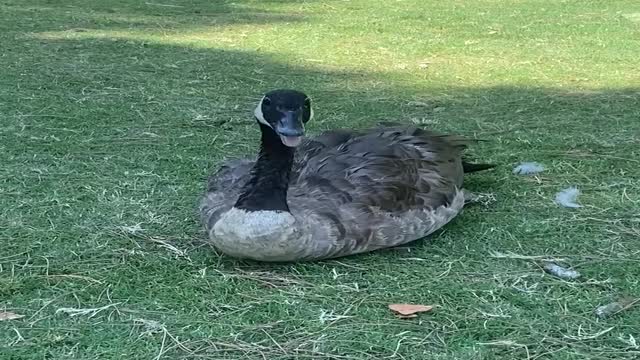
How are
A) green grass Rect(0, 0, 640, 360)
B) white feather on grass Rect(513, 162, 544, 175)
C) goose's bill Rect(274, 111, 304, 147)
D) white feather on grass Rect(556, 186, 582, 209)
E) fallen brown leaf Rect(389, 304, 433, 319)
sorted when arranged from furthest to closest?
1. white feather on grass Rect(513, 162, 544, 175)
2. white feather on grass Rect(556, 186, 582, 209)
3. goose's bill Rect(274, 111, 304, 147)
4. fallen brown leaf Rect(389, 304, 433, 319)
5. green grass Rect(0, 0, 640, 360)

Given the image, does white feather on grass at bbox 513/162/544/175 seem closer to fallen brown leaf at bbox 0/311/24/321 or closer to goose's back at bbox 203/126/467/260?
goose's back at bbox 203/126/467/260

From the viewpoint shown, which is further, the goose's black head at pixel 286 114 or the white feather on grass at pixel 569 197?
the white feather on grass at pixel 569 197

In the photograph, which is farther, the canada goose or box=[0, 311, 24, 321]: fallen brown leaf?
the canada goose

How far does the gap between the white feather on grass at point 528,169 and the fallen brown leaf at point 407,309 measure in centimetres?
182

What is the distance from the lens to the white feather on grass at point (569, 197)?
4273 millimetres

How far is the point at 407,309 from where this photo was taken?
3127 mm

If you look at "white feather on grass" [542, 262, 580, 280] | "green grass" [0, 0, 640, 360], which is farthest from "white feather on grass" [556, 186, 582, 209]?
"white feather on grass" [542, 262, 580, 280]

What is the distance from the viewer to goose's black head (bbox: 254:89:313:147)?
11.2 feet

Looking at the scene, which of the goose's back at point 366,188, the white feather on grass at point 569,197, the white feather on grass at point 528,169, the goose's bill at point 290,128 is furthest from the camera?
the white feather on grass at point 528,169

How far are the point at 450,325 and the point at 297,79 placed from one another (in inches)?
173

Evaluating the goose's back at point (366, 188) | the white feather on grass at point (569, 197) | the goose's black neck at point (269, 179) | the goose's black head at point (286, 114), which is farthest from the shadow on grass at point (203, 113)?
the goose's black head at point (286, 114)

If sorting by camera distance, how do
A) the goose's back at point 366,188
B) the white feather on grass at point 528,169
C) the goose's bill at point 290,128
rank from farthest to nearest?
the white feather on grass at point 528,169 < the goose's back at point 366,188 < the goose's bill at point 290,128

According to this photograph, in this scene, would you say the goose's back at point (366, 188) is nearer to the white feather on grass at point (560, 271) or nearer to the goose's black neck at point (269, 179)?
the goose's black neck at point (269, 179)

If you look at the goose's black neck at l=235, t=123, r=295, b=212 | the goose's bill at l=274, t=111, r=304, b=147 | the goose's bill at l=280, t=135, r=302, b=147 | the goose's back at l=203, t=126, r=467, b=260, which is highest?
the goose's bill at l=274, t=111, r=304, b=147
